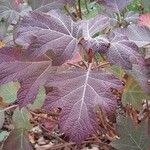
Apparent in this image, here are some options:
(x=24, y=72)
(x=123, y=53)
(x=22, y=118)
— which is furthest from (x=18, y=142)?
(x=123, y=53)

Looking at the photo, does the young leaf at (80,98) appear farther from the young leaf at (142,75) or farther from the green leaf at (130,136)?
the green leaf at (130,136)

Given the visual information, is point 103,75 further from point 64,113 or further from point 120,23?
point 120,23

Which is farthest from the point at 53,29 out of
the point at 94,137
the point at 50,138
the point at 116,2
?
the point at 50,138

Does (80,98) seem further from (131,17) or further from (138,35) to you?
(131,17)

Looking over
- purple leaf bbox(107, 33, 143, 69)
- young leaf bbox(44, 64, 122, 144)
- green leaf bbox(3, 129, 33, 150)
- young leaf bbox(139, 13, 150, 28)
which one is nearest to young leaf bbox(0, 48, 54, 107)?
young leaf bbox(44, 64, 122, 144)

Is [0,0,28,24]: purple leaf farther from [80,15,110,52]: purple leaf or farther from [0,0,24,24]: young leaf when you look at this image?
[80,15,110,52]: purple leaf
